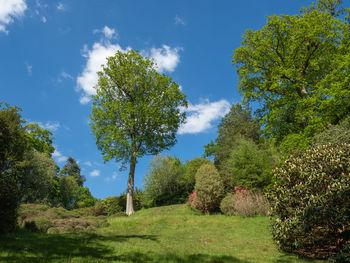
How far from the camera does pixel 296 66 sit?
21672 mm

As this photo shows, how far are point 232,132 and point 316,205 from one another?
33.9 m

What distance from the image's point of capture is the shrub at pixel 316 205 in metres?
7.69

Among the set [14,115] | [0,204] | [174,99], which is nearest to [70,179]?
[14,115]

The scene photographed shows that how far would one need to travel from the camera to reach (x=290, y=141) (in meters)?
18.0

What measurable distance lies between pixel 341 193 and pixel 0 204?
13909 millimetres

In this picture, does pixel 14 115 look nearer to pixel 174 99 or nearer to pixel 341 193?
pixel 174 99

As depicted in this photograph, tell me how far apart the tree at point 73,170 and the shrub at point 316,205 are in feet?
228

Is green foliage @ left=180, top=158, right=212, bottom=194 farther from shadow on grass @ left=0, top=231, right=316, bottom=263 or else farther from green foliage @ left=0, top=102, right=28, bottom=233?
shadow on grass @ left=0, top=231, right=316, bottom=263

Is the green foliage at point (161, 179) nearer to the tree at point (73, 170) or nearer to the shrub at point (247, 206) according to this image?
the shrub at point (247, 206)

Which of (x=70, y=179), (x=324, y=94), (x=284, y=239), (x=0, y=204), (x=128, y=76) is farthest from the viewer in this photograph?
(x=70, y=179)

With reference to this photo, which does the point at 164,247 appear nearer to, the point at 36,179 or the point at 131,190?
the point at 131,190

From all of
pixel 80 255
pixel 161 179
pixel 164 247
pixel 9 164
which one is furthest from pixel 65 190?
pixel 80 255

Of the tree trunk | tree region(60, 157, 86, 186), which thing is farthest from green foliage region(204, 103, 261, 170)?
tree region(60, 157, 86, 186)

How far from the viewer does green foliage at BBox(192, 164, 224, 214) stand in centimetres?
2134
